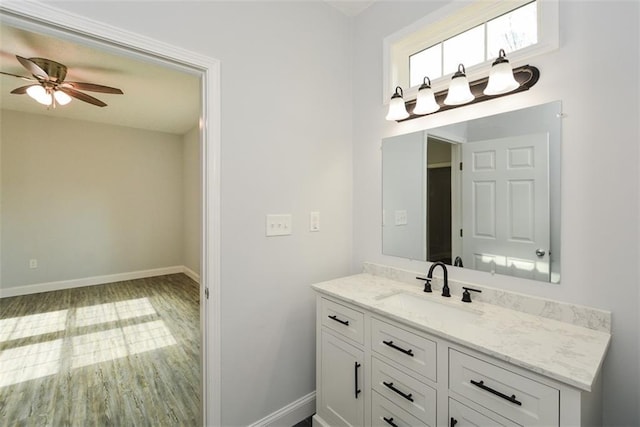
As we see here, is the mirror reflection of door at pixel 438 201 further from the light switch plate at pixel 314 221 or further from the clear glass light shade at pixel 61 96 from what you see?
the clear glass light shade at pixel 61 96

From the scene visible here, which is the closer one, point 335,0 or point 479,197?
point 479,197

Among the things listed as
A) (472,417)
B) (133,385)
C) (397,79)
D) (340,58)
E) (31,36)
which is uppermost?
(31,36)

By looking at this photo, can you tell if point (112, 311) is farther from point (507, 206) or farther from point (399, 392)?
point (507, 206)

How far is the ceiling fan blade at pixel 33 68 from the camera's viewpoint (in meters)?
2.14

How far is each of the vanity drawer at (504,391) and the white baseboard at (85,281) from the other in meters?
5.17

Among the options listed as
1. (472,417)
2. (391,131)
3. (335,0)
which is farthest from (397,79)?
(472,417)

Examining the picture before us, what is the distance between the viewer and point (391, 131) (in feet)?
6.22

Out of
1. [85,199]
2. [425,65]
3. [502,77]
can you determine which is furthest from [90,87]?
[502,77]

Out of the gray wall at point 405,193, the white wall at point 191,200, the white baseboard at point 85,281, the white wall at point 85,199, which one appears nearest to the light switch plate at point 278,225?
the gray wall at point 405,193

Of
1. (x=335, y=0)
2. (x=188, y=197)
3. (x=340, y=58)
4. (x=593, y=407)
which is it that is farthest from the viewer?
(x=188, y=197)

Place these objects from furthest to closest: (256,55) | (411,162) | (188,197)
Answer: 1. (188,197)
2. (411,162)
3. (256,55)

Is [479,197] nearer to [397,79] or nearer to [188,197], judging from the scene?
[397,79]

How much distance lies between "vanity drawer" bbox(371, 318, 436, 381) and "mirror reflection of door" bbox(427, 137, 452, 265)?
0.59m

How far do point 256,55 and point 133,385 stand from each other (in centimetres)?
251
